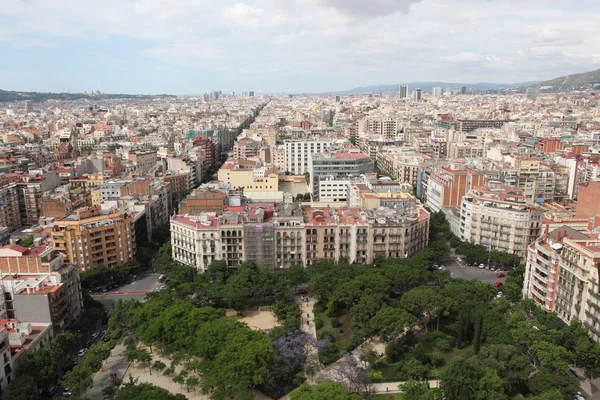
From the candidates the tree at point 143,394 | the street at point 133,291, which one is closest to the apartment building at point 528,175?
the street at point 133,291

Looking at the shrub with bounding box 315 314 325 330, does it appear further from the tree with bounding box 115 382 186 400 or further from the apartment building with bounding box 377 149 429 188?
the apartment building with bounding box 377 149 429 188

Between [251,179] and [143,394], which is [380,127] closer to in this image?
[251,179]

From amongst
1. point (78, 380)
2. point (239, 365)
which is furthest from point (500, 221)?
point (78, 380)

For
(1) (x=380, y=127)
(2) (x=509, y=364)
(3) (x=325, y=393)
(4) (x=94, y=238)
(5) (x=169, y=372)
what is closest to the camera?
(3) (x=325, y=393)

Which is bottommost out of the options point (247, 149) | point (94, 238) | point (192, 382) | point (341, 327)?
point (341, 327)

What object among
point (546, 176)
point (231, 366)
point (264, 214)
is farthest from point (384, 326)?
point (546, 176)

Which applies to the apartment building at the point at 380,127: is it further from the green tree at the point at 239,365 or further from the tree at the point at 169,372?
the tree at the point at 169,372
